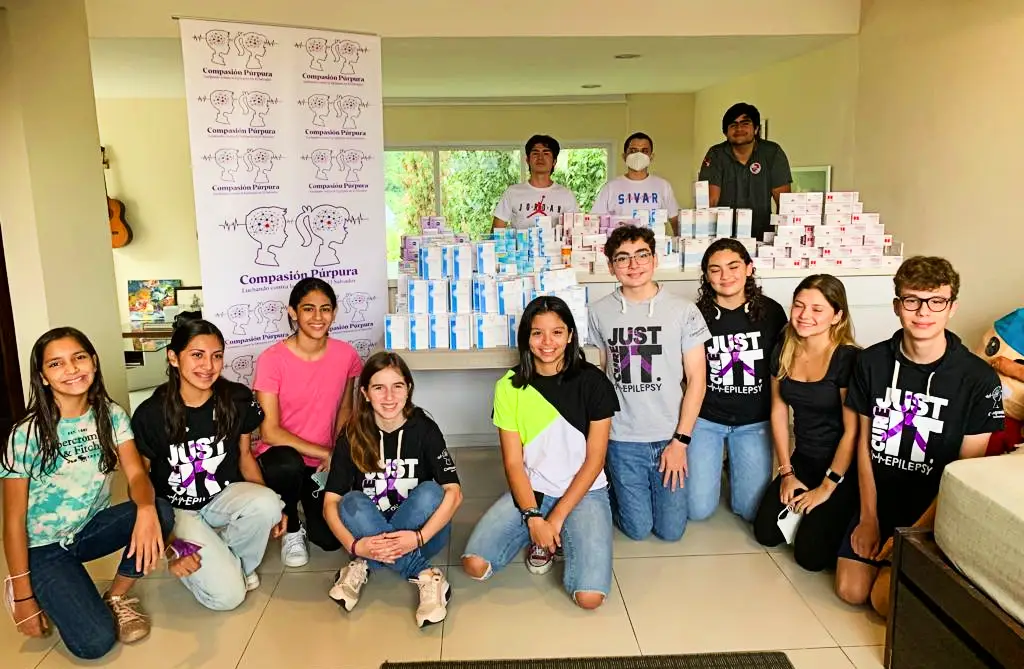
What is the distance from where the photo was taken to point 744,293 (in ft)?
10.1

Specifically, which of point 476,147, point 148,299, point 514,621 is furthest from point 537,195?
point 476,147

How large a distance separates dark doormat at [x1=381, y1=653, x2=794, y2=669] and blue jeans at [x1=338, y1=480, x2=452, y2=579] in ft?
1.33

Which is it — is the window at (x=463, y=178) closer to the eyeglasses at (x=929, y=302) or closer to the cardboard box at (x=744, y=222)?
the cardboard box at (x=744, y=222)

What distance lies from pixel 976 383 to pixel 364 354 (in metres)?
2.57

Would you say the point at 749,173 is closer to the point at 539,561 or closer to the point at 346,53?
the point at 346,53

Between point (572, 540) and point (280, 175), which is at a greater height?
point (280, 175)

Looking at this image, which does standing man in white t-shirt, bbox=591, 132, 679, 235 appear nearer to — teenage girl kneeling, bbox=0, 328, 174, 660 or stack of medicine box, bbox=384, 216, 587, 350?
stack of medicine box, bbox=384, 216, 587, 350

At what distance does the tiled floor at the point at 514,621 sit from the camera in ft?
7.36

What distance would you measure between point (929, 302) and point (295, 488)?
7.16 ft

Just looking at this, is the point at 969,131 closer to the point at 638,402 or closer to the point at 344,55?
the point at 638,402

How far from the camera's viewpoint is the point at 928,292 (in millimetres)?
2191

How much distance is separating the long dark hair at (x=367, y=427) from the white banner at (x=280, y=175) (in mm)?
1151

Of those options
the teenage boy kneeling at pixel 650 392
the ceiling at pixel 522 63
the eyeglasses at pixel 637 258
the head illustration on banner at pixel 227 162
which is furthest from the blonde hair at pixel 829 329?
the ceiling at pixel 522 63

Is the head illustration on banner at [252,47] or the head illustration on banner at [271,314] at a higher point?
the head illustration on banner at [252,47]
